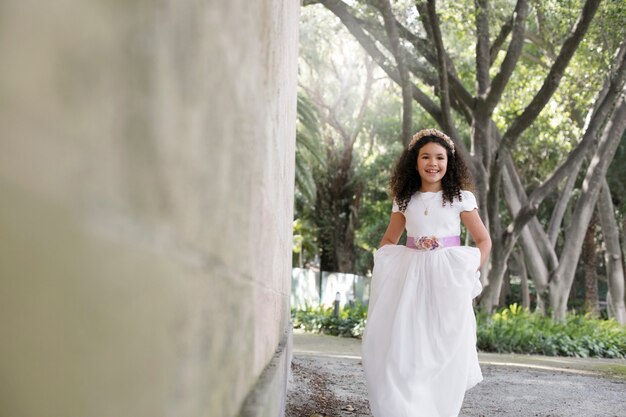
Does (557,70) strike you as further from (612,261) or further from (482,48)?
(612,261)

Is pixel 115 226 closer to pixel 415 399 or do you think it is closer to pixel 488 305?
pixel 415 399

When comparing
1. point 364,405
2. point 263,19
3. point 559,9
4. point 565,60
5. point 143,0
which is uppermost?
point 559,9

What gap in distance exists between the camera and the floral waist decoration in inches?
195

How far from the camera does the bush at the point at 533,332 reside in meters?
14.1

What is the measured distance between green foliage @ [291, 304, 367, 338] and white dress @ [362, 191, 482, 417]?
11039 millimetres

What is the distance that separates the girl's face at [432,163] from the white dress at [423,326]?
6.3 inches

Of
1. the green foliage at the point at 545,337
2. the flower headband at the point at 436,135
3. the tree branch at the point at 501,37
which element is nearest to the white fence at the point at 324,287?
the green foliage at the point at 545,337

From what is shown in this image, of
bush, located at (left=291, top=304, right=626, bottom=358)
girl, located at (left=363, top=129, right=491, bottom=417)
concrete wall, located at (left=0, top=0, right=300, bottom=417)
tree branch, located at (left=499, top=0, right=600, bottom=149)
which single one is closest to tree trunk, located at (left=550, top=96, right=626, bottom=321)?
bush, located at (left=291, top=304, right=626, bottom=358)

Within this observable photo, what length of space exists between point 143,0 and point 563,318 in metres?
17.5

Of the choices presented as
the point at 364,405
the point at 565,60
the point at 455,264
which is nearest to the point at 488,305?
the point at 565,60

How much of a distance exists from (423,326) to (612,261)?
16916mm

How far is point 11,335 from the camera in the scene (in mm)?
588

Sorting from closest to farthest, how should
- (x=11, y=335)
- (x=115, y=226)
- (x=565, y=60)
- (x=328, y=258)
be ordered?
(x=11, y=335), (x=115, y=226), (x=565, y=60), (x=328, y=258)

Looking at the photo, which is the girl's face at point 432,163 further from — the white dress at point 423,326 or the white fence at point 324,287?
the white fence at point 324,287
